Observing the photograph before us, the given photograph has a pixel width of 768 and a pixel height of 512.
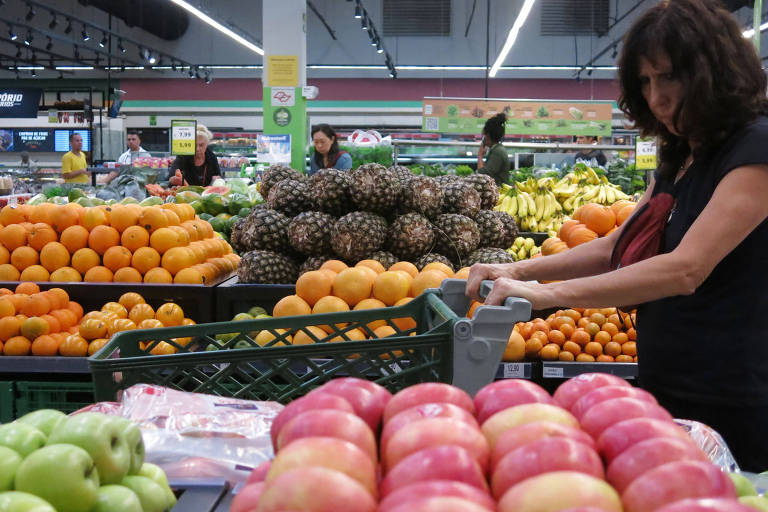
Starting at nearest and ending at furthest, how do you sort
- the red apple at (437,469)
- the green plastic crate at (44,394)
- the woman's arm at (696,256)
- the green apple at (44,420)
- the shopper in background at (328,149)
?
the red apple at (437,469) < the green apple at (44,420) < the woman's arm at (696,256) < the green plastic crate at (44,394) < the shopper in background at (328,149)

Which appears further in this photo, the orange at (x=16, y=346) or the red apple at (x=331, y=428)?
the orange at (x=16, y=346)

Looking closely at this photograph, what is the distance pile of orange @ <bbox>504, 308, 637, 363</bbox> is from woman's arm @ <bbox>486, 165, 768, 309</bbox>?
127 cm

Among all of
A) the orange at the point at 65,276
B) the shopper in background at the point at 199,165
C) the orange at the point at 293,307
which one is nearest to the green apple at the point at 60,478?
the orange at the point at 293,307

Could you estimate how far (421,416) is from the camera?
0.86 m

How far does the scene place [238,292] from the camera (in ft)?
10.1

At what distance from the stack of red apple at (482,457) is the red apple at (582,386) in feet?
0.12

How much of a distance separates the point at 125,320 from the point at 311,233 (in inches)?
34.9

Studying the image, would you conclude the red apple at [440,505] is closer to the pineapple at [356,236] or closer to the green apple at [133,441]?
the green apple at [133,441]

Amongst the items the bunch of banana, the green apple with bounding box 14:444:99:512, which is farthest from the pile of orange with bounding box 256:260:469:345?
the bunch of banana

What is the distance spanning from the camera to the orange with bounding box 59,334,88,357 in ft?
9.10

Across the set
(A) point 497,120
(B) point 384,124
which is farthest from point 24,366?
(B) point 384,124

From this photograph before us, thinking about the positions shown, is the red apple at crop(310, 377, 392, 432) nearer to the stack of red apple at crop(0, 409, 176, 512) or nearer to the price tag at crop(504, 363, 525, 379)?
the stack of red apple at crop(0, 409, 176, 512)

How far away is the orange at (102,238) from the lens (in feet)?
11.1

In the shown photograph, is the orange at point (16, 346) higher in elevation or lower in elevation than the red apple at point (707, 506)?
lower
